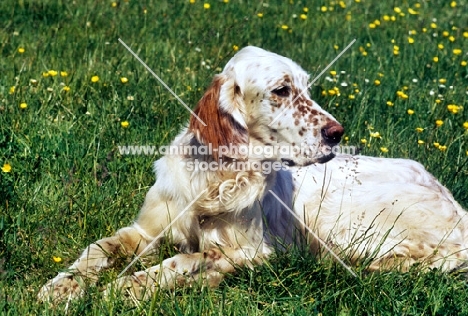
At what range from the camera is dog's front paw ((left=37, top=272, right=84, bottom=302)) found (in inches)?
120

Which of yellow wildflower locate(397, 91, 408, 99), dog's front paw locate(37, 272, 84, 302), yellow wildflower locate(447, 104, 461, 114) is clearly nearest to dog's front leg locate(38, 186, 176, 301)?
dog's front paw locate(37, 272, 84, 302)

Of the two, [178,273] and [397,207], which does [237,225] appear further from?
[397,207]

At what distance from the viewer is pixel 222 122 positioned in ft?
11.5

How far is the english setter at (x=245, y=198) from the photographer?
11.2 feet

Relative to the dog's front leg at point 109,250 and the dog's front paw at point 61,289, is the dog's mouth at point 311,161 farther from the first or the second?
the dog's front paw at point 61,289

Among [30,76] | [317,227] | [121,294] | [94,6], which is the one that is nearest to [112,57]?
[30,76]

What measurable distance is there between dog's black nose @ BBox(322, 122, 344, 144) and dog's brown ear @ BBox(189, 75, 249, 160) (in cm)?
36

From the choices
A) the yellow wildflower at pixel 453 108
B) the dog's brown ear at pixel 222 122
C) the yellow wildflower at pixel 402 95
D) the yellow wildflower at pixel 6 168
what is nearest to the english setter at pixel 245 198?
the dog's brown ear at pixel 222 122

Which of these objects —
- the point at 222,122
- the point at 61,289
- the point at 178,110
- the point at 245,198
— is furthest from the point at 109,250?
the point at 178,110

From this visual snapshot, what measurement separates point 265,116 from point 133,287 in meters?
0.99

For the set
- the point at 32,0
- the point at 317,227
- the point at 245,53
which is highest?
the point at 245,53

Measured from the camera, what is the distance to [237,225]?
3576 millimetres

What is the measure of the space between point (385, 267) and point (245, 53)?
1174 millimetres

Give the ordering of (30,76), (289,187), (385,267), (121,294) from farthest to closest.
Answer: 1. (30,76)
2. (289,187)
3. (385,267)
4. (121,294)
